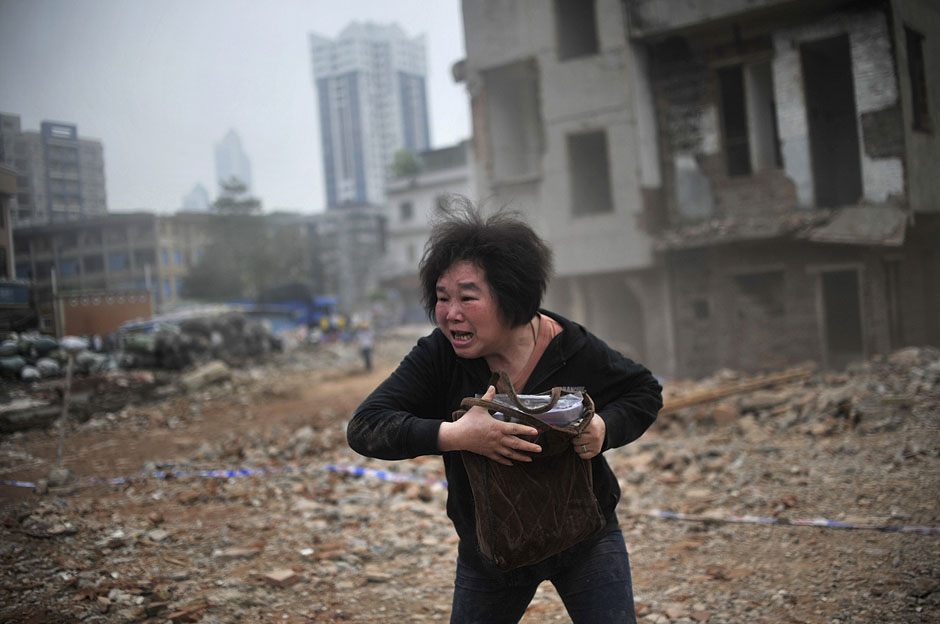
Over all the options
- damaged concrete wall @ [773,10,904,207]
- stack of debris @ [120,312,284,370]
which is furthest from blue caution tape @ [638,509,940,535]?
stack of debris @ [120,312,284,370]

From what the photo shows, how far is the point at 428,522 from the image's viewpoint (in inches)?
218

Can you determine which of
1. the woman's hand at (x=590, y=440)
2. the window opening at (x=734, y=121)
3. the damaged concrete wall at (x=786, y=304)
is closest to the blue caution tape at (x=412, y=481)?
the woman's hand at (x=590, y=440)

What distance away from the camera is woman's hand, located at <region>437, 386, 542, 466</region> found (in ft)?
6.00

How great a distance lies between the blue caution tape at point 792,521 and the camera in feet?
13.9

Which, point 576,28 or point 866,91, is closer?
point 866,91

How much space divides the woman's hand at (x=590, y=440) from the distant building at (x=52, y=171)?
698 cm

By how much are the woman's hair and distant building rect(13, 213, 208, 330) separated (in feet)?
21.5

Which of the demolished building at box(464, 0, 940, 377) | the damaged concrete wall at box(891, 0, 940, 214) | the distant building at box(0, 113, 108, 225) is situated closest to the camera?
the distant building at box(0, 113, 108, 225)

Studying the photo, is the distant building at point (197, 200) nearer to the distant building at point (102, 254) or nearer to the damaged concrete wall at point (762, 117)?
the distant building at point (102, 254)

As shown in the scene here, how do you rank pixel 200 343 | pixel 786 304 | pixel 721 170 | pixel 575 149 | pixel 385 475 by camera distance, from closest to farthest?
pixel 385 475 → pixel 786 304 → pixel 721 170 → pixel 575 149 → pixel 200 343

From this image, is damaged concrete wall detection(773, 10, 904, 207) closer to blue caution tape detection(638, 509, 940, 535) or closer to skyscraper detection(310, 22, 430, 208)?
blue caution tape detection(638, 509, 940, 535)

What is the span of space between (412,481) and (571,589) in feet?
14.7

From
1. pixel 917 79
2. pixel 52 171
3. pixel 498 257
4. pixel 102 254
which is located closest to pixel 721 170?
pixel 917 79

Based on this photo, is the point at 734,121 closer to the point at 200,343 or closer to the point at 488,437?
the point at 488,437
